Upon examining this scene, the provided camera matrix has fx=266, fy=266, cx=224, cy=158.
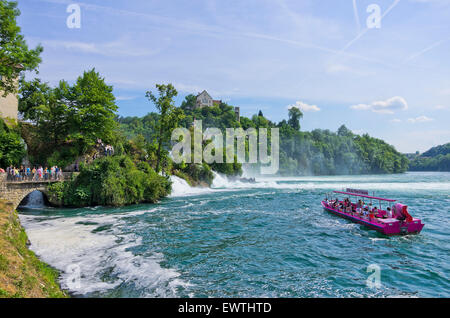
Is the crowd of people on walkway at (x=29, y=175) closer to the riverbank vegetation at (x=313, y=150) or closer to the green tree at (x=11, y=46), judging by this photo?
the green tree at (x=11, y=46)

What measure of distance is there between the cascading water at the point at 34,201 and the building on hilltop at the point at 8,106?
9868 mm

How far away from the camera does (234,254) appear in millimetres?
13742

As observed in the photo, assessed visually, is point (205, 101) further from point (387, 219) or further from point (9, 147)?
point (387, 219)

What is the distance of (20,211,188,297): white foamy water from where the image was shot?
10234mm

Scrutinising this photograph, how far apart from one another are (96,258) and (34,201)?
2045 centimetres

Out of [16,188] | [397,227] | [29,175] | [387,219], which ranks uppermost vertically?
[29,175]

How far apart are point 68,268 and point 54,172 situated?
61.6 ft

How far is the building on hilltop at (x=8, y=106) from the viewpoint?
30347 mm

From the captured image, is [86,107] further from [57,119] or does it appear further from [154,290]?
[154,290]

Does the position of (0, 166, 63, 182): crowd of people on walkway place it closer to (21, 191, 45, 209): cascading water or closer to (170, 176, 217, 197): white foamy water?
(21, 191, 45, 209): cascading water

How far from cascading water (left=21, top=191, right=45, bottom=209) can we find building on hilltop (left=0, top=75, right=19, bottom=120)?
9868 millimetres

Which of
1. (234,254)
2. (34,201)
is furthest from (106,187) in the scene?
(234,254)

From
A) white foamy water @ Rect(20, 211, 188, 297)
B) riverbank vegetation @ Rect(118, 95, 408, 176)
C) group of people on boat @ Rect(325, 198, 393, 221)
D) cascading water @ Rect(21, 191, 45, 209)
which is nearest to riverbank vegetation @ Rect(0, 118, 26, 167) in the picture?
cascading water @ Rect(21, 191, 45, 209)

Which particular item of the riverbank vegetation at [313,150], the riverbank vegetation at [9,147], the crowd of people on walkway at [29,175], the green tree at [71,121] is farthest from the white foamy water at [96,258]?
the riverbank vegetation at [313,150]
